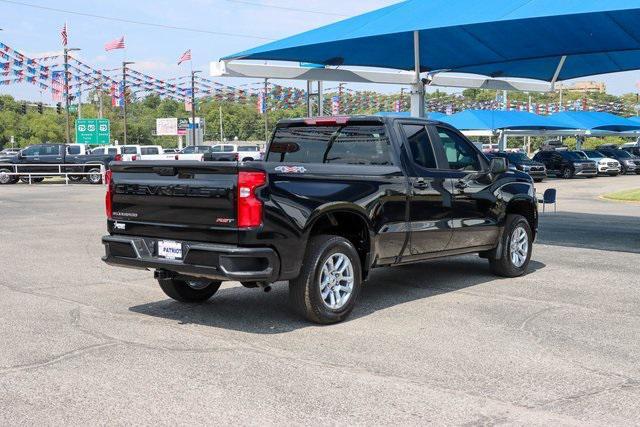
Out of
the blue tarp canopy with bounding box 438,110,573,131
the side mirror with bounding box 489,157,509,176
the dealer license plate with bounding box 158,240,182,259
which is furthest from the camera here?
the blue tarp canopy with bounding box 438,110,573,131

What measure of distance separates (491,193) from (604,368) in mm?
3773

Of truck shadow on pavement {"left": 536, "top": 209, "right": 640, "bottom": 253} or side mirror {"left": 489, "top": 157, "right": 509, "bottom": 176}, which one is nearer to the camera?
side mirror {"left": 489, "top": 157, "right": 509, "bottom": 176}

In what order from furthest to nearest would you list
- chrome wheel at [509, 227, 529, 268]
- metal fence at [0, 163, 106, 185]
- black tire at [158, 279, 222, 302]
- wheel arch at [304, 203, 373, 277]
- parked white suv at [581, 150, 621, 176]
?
parked white suv at [581, 150, 621, 176]
metal fence at [0, 163, 106, 185]
chrome wheel at [509, 227, 529, 268]
black tire at [158, 279, 222, 302]
wheel arch at [304, 203, 373, 277]

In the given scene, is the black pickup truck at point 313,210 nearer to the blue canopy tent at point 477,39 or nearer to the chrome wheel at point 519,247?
the chrome wheel at point 519,247

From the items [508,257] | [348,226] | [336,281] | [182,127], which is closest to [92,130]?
[182,127]

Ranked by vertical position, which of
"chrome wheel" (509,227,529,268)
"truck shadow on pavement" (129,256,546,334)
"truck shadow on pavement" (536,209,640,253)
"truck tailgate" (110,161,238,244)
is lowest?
"truck shadow on pavement" (536,209,640,253)

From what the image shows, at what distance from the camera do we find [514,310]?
7.52 m

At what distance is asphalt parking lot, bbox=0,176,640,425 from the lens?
462cm

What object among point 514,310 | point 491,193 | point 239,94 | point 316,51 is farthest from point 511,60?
point 239,94

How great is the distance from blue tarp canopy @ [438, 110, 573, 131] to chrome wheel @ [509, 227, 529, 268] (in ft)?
98.0

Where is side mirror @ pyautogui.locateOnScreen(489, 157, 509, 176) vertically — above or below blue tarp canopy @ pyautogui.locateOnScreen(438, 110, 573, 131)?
below

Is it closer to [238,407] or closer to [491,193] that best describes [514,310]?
[491,193]

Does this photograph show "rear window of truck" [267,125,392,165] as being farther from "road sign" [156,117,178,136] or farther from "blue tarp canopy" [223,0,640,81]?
"road sign" [156,117,178,136]

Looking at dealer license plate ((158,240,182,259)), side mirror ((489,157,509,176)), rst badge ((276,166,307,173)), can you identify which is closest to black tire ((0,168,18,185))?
side mirror ((489,157,509,176))
